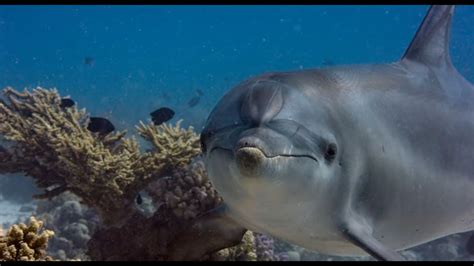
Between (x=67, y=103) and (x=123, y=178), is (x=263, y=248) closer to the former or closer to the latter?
(x=123, y=178)

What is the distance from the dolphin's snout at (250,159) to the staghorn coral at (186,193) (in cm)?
296

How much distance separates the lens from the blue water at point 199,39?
254 ft

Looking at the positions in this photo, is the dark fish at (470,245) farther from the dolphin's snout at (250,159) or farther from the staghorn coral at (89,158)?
the dolphin's snout at (250,159)

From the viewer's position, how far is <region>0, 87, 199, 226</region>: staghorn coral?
5.48 metres

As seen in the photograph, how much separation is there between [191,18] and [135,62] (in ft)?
244

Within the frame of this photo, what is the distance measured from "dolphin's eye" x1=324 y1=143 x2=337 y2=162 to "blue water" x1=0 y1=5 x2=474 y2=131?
52.5m

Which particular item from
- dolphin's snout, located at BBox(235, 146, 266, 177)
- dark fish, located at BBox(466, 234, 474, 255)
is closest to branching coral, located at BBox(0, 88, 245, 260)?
dolphin's snout, located at BBox(235, 146, 266, 177)

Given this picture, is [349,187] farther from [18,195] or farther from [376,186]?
[18,195]

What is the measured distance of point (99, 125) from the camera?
6453mm

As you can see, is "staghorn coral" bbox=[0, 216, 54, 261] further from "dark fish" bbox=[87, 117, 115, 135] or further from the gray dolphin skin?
"dark fish" bbox=[87, 117, 115, 135]

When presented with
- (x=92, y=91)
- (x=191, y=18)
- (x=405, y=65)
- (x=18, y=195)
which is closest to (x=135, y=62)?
(x=92, y=91)

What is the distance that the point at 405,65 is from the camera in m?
4.06

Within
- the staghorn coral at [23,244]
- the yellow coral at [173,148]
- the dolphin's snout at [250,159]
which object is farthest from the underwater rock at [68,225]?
the dolphin's snout at [250,159]

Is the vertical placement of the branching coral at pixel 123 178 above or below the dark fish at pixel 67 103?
below
